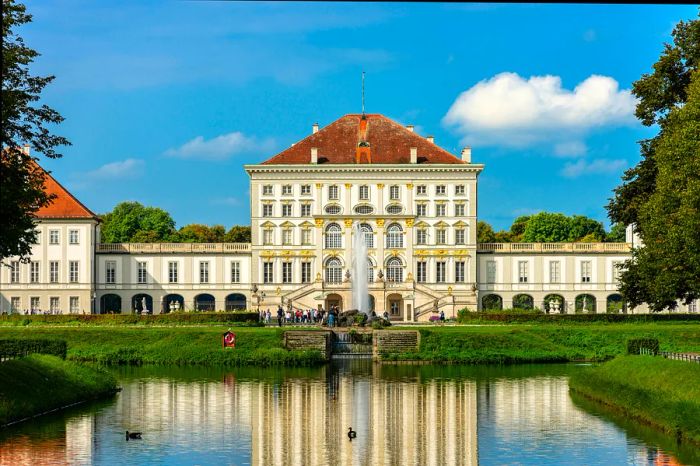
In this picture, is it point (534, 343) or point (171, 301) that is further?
point (171, 301)

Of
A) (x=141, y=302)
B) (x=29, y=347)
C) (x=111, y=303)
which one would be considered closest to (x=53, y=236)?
(x=111, y=303)

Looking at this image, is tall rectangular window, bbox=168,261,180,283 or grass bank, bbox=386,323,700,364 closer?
grass bank, bbox=386,323,700,364

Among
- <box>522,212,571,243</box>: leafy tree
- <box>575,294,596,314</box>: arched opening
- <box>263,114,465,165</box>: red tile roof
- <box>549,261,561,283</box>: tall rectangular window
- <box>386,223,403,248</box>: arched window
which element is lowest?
<box>575,294,596,314</box>: arched opening

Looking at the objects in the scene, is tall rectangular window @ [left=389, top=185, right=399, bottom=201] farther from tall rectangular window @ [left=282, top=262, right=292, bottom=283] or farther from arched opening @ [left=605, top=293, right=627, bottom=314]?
arched opening @ [left=605, top=293, right=627, bottom=314]

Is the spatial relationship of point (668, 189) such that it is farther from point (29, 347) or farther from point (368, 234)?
point (368, 234)

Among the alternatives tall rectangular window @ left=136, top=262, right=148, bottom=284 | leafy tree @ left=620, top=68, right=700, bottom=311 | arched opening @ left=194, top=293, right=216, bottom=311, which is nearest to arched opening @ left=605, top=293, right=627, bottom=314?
tall rectangular window @ left=136, top=262, right=148, bottom=284

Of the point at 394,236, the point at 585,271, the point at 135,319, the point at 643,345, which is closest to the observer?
the point at 643,345

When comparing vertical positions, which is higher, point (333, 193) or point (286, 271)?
point (333, 193)

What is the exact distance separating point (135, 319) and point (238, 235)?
1704 inches

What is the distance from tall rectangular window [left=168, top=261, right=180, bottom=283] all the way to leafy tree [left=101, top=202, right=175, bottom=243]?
706 inches

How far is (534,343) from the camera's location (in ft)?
137

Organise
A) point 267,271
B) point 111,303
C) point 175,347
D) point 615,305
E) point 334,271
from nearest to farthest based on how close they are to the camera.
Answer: point 175,347 → point 334,271 → point 267,271 → point 111,303 → point 615,305

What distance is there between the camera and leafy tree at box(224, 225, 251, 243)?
93.9 m

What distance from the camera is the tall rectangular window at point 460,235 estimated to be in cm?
7000
